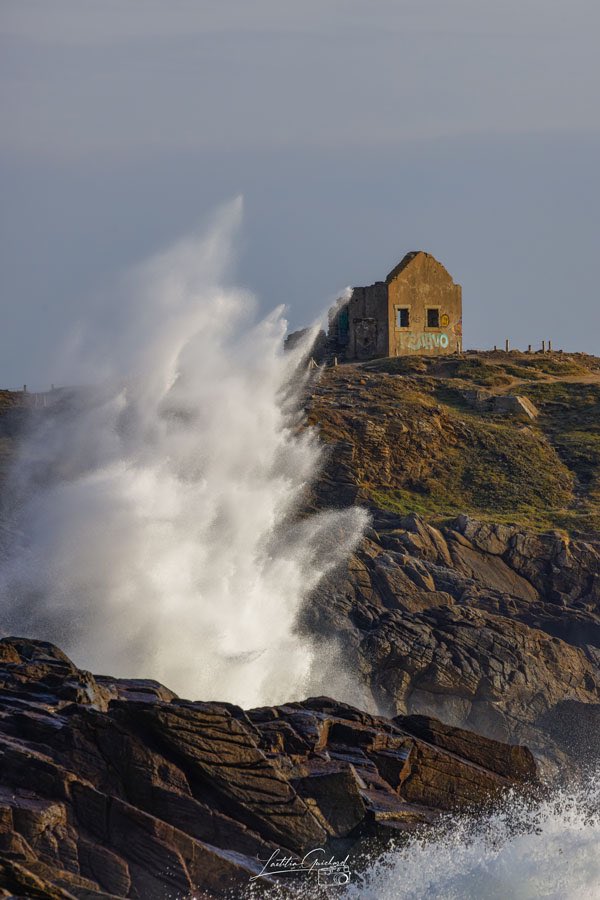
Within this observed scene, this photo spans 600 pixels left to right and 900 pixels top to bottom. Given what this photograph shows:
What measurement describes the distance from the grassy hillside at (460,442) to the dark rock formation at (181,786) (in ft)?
76.6

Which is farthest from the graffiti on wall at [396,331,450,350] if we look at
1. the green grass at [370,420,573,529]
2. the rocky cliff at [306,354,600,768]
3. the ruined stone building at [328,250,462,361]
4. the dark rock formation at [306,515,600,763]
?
the dark rock formation at [306,515,600,763]

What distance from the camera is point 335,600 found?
1706 inches

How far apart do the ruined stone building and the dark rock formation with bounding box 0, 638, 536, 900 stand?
41.5 m

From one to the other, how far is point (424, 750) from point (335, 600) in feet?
46.1

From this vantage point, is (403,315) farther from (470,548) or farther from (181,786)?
(181,786)

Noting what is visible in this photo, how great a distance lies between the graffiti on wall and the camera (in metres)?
71.3

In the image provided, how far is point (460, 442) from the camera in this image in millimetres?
58969

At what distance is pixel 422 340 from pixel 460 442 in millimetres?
13824

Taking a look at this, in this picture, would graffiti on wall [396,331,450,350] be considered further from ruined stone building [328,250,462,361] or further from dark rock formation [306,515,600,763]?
dark rock formation [306,515,600,763]

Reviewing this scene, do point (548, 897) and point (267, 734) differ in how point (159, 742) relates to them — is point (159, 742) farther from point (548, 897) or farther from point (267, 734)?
point (548, 897)

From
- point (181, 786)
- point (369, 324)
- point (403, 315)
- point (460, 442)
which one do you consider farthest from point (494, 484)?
point (181, 786)

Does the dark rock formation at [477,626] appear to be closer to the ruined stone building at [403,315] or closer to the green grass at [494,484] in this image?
the green grass at [494,484]

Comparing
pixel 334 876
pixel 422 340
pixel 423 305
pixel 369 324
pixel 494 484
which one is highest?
pixel 423 305

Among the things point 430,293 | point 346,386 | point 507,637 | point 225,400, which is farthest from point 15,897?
point 430,293
